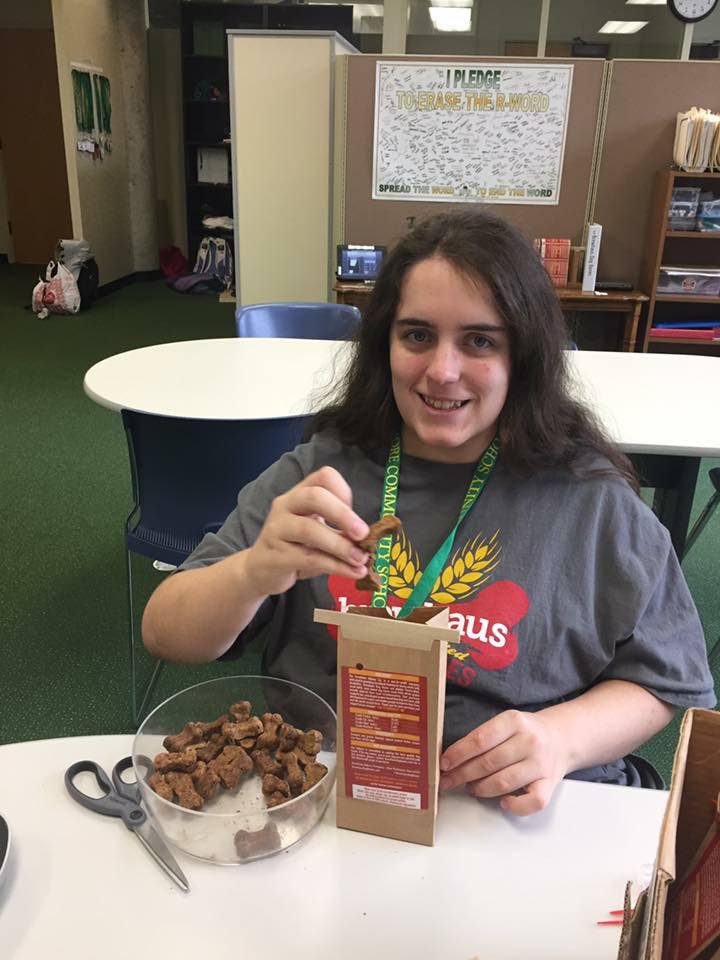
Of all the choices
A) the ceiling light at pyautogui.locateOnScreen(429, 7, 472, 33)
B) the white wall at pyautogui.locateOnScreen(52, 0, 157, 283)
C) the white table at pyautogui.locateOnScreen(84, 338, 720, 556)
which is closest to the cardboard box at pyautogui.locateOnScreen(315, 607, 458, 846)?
the white table at pyautogui.locateOnScreen(84, 338, 720, 556)

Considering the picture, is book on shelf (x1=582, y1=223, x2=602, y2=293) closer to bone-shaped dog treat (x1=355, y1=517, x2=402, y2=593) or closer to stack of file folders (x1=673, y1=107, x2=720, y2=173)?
stack of file folders (x1=673, y1=107, x2=720, y2=173)

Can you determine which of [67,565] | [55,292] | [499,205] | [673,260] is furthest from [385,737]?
[55,292]

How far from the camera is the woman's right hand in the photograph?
0.73 m

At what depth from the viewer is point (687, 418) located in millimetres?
1985

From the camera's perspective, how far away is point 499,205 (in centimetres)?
438

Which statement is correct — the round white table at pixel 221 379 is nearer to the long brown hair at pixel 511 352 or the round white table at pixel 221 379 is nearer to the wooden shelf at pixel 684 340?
the long brown hair at pixel 511 352

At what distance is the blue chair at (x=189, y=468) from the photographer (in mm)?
1757

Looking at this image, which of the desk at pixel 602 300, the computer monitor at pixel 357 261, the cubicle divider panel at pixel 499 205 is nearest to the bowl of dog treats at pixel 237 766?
the desk at pixel 602 300

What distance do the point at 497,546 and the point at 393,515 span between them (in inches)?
5.5

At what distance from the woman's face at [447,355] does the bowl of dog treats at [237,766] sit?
1.28 ft

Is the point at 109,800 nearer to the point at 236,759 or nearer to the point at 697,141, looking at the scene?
the point at 236,759

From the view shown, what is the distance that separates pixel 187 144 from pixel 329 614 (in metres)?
8.39

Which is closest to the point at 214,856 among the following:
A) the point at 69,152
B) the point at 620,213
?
the point at 620,213

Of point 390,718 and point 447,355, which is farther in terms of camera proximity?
point 447,355
